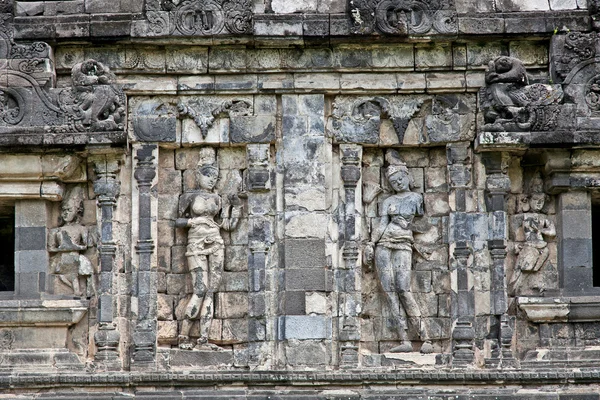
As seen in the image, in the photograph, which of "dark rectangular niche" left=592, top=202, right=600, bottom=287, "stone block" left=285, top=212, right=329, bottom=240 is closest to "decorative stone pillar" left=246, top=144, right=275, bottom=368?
"stone block" left=285, top=212, right=329, bottom=240

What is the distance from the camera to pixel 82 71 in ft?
55.5

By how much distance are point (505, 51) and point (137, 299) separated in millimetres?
5187

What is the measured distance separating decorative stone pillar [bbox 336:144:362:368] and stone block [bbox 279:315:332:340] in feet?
0.86

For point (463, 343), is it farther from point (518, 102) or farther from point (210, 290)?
point (210, 290)

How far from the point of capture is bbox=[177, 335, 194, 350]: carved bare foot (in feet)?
55.3

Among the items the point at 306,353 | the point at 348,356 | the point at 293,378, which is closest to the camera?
the point at 293,378

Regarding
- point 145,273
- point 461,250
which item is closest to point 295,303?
point 145,273

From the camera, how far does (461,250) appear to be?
55.4ft

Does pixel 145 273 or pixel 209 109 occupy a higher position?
pixel 209 109

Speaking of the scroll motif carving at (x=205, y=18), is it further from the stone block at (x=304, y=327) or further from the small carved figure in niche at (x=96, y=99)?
the stone block at (x=304, y=327)

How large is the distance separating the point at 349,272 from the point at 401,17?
118 inches

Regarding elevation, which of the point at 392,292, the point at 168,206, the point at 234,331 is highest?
the point at 168,206

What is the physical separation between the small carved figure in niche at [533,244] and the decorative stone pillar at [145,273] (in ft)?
13.7

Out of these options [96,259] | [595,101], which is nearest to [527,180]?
[595,101]
